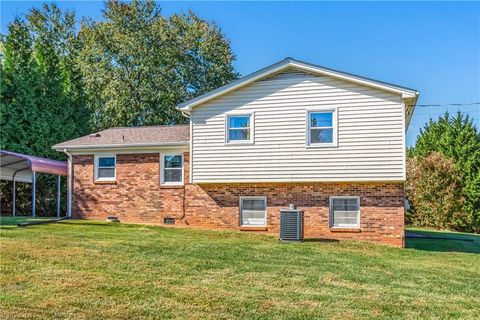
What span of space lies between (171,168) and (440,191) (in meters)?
15.2

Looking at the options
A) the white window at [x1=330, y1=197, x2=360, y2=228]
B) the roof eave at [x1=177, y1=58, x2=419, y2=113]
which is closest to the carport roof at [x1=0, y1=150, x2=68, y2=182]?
the roof eave at [x1=177, y1=58, x2=419, y2=113]

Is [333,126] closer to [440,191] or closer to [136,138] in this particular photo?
[136,138]

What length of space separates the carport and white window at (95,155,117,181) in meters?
2.62

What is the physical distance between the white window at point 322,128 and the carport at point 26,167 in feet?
34.7

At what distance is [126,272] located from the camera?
7.77m

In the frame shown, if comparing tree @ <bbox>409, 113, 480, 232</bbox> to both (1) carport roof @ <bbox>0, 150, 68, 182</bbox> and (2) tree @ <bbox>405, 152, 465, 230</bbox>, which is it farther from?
(1) carport roof @ <bbox>0, 150, 68, 182</bbox>

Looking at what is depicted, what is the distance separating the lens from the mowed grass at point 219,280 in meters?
6.03

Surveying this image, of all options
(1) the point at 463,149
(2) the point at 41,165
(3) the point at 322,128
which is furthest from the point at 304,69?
(1) the point at 463,149

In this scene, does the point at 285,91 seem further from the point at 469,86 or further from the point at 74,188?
the point at 469,86

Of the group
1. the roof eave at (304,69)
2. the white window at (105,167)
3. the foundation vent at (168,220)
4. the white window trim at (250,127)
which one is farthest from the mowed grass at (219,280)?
the white window at (105,167)

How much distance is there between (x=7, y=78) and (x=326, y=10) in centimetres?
1675

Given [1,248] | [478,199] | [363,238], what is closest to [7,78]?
[1,248]

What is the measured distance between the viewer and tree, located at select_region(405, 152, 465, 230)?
79.3 ft

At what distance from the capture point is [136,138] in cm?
1717
